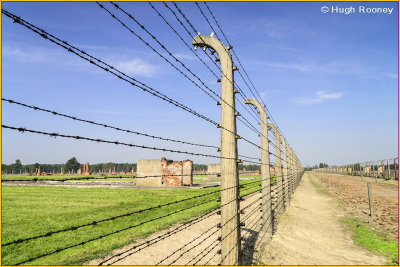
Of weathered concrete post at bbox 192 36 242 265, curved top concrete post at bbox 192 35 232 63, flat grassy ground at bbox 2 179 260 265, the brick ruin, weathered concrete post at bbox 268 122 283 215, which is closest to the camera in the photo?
weathered concrete post at bbox 192 36 242 265

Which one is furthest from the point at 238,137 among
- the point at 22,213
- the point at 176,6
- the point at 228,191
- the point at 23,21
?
the point at 22,213

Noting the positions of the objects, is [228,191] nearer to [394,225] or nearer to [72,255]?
[72,255]

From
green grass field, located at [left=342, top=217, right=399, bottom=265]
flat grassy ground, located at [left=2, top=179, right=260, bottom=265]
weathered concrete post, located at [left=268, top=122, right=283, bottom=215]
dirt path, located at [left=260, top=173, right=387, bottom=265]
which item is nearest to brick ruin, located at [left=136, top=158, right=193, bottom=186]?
flat grassy ground, located at [left=2, top=179, right=260, bottom=265]

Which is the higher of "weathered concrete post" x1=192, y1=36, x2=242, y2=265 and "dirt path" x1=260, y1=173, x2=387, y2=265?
"weathered concrete post" x1=192, y1=36, x2=242, y2=265

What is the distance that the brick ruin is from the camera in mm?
26109

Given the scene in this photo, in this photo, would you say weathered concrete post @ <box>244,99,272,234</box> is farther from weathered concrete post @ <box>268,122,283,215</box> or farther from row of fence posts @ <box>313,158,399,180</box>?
row of fence posts @ <box>313,158,399,180</box>

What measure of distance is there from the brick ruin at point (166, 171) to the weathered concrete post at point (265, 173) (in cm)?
1832

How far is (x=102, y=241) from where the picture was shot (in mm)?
6695

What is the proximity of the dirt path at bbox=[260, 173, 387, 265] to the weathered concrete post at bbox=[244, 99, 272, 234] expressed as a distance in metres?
0.58

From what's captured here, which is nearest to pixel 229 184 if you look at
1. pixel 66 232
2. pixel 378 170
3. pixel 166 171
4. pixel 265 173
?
pixel 265 173

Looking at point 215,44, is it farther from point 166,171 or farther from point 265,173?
point 166,171

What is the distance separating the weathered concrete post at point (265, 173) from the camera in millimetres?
7203

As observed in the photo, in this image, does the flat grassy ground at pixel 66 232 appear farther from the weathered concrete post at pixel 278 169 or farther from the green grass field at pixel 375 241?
the green grass field at pixel 375 241

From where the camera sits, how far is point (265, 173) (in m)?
7.43
